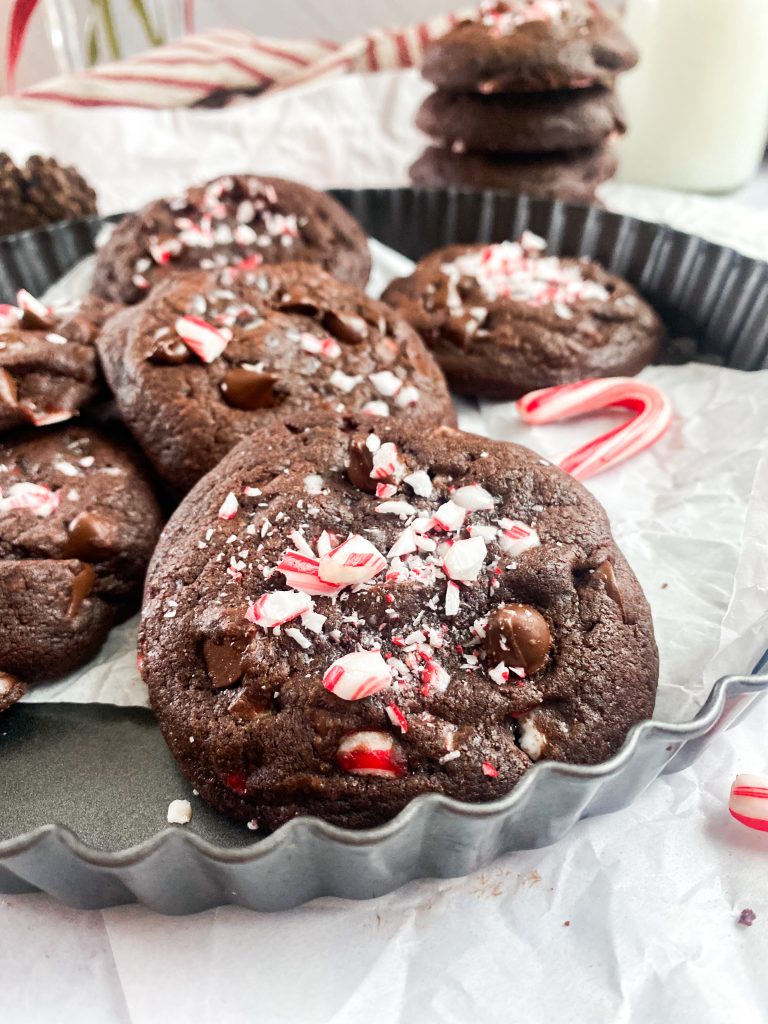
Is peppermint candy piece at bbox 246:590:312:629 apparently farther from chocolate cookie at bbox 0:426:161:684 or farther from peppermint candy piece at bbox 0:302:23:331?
peppermint candy piece at bbox 0:302:23:331

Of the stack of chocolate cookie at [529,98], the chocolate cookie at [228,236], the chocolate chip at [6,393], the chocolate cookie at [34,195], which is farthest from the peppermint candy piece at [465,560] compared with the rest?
the chocolate cookie at [34,195]

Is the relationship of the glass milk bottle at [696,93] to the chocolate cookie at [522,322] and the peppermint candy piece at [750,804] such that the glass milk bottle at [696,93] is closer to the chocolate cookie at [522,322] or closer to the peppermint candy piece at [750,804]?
the chocolate cookie at [522,322]

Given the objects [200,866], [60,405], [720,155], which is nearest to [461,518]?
[200,866]

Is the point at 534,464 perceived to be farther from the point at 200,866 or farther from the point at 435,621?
the point at 200,866

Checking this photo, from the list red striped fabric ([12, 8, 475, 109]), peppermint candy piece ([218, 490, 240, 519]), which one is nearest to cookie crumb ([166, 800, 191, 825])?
peppermint candy piece ([218, 490, 240, 519])

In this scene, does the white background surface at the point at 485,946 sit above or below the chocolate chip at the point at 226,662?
below
